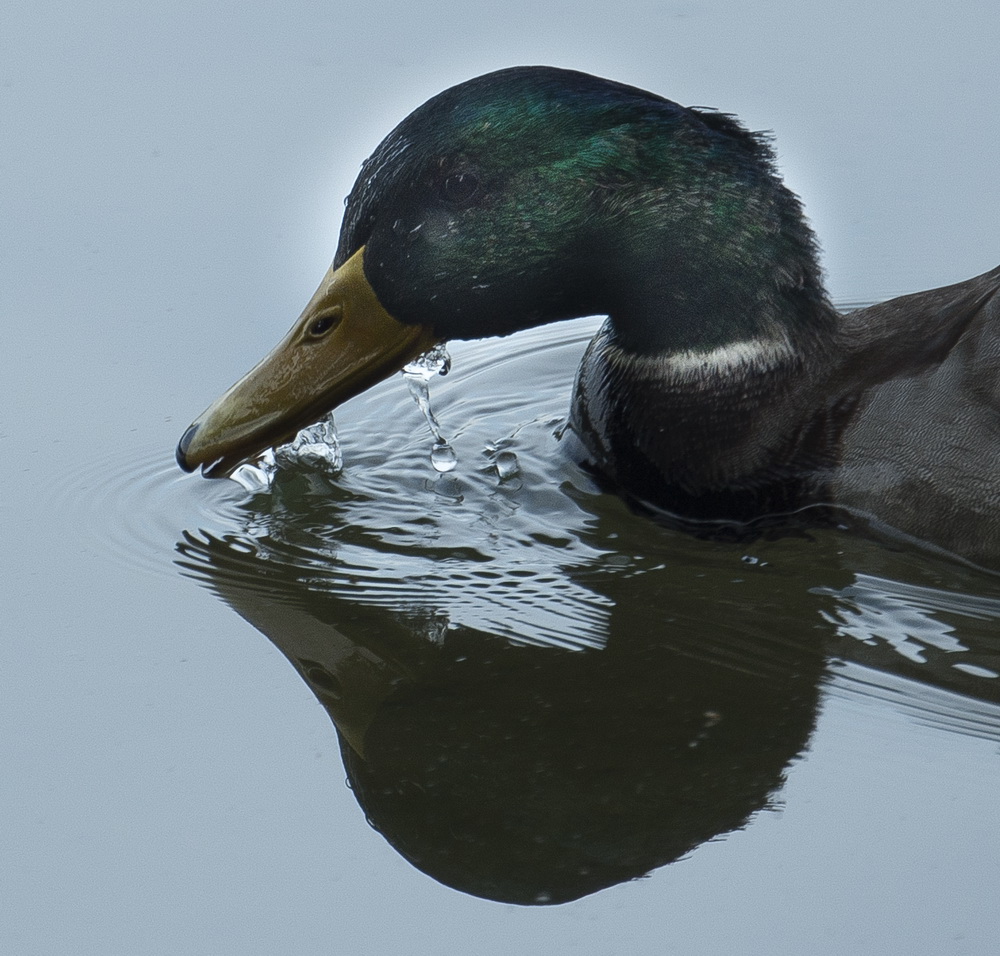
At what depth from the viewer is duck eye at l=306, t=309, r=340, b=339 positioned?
4.29 m

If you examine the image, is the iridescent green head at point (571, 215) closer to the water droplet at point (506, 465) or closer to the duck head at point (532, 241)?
the duck head at point (532, 241)

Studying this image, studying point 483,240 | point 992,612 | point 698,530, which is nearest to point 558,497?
point 698,530

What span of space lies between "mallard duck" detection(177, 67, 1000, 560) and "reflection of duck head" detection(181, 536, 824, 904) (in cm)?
41

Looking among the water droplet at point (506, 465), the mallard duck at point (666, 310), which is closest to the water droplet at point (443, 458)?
the water droplet at point (506, 465)

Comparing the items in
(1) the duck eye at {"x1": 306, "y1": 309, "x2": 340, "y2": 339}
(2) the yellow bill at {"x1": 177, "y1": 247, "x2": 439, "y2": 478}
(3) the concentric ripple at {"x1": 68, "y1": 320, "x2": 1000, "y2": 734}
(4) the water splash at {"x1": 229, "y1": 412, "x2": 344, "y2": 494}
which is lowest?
(3) the concentric ripple at {"x1": 68, "y1": 320, "x2": 1000, "y2": 734}

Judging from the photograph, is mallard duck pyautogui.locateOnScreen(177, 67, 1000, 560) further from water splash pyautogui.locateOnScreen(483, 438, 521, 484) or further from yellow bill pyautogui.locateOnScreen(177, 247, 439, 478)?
water splash pyautogui.locateOnScreen(483, 438, 521, 484)

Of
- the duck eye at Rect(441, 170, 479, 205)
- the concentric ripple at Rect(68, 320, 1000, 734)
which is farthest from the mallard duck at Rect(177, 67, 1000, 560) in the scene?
the concentric ripple at Rect(68, 320, 1000, 734)

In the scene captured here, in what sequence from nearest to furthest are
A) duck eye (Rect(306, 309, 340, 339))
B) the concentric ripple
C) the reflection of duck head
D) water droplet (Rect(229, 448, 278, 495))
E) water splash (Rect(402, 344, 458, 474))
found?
the reflection of duck head, the concentric ripple, duck eye (Rect(306, 309, 340, 339)), water splash (Rect(402, 344, 458, 474)), water droplet (Rect(229, 448, 278, 495))

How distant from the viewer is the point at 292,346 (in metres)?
4.33

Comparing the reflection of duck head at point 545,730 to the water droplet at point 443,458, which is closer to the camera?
the reflection of duck head at point 545,730

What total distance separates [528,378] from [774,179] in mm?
1311

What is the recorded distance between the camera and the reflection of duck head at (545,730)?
11.5 feet

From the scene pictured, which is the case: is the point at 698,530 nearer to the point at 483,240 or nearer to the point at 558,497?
the point at 558,497

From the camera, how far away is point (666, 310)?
4430 mm
